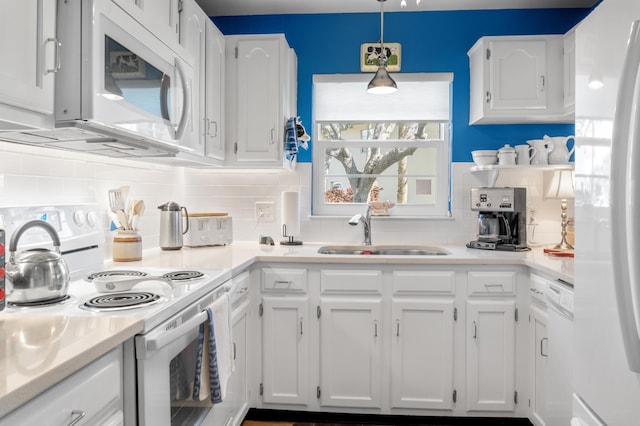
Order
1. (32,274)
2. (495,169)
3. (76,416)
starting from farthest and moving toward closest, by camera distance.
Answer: (495,169)
(32,274)
(76,416)

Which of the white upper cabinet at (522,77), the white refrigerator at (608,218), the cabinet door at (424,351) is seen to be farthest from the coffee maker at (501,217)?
the white refrigerator at (608,218)

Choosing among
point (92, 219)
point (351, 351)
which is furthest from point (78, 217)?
point (351, 351)

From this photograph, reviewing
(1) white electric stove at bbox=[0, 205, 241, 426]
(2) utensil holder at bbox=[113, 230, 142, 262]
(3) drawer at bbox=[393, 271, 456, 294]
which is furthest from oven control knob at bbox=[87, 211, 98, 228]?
(3) drawer at bbox=[393, 271, 456, 294]

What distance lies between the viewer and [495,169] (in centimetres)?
291

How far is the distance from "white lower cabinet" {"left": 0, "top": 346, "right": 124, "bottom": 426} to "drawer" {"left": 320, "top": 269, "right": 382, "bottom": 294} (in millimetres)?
1438

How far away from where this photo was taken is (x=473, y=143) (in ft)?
10.1

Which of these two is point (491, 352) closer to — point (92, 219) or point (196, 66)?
point (92, 219)

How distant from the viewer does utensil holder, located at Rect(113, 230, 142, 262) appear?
214 cm

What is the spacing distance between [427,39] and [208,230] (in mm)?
2037

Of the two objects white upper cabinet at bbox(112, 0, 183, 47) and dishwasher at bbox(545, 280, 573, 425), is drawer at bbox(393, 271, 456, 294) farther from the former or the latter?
white upper cabinet at bbox(112, 0, 183, 47)

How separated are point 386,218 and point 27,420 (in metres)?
2.57

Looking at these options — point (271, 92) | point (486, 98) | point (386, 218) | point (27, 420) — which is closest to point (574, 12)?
point (486, 98)

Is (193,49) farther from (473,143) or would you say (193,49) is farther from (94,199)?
(473,143)

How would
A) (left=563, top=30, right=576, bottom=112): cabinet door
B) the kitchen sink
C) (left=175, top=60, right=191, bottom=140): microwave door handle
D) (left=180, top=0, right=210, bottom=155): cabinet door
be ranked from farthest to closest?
the kitchen sink, (left=563, top=30, right=576, bottom=112): cabinet door, (left=180, top=0, right=210, bottom=155): cabinet door, (left=175, top=60, right=191, bottom=140): microwave door handle
